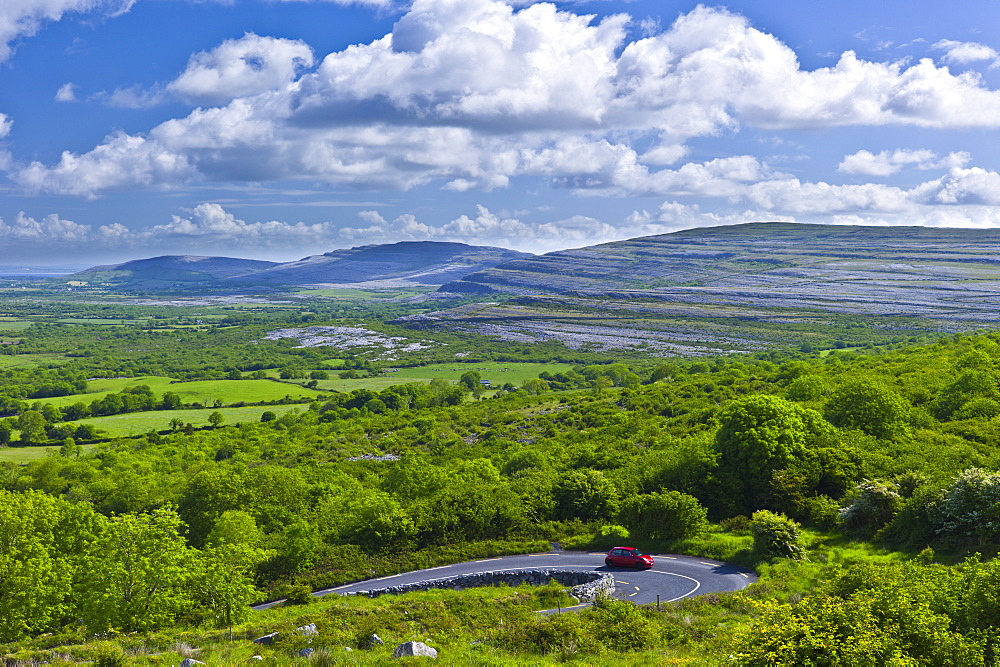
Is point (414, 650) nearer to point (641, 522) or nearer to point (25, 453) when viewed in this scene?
point (641, 522)

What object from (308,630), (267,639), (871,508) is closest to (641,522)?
(871,508)

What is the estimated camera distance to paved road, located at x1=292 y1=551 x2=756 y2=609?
38.0 meters

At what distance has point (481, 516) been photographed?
51.3 m

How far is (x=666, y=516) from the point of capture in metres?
48.8

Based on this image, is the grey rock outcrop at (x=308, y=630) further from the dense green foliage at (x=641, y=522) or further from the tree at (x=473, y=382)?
the tree at (x=473, y=382)

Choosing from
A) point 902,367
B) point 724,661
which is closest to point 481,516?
point 724,661

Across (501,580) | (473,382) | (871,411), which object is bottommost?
(473,382)

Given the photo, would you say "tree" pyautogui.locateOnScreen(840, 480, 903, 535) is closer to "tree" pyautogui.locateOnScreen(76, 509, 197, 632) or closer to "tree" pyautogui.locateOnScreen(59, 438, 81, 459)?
"tree" pyautogui.locateOnScreen(76, 509, 197, 632)

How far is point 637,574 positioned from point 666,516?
8242 mm

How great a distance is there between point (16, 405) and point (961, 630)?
193m

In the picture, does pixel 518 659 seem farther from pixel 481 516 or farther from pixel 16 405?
pixel 16 405

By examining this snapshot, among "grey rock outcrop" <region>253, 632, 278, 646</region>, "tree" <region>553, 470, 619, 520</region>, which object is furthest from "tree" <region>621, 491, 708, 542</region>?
"grey rock outcrop" <region>253, 632, 278, 646</region>

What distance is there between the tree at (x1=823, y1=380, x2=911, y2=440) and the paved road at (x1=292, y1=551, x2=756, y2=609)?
2481cm

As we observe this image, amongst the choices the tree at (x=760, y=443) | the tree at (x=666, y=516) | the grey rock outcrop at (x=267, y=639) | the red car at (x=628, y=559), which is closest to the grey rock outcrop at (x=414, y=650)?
the grey rock outcrop at (x=267, y=639)
